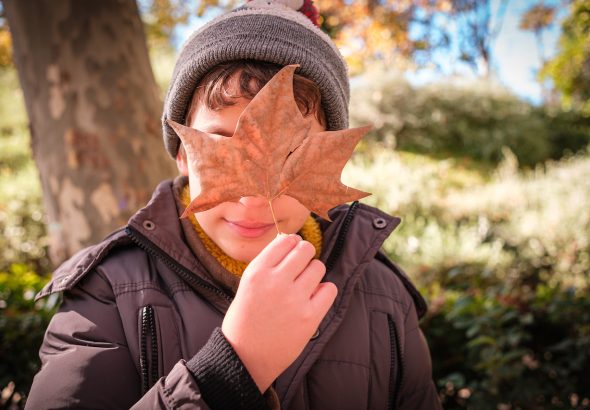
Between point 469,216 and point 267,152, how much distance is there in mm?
6189

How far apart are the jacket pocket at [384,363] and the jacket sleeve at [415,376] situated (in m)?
0.04

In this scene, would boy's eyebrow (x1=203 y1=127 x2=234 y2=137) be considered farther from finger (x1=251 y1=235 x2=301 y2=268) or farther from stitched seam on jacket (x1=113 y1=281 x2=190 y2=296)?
stitched seam on jacket (x1=113 y1=281 x2=190 y2=296)

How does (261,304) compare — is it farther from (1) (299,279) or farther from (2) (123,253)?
(2) (123,253)

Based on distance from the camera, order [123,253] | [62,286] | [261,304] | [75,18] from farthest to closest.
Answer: [75,18]
[123,253]
[62,286]
[261,304]

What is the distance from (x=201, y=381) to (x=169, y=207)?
645 mm

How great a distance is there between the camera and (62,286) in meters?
1.23

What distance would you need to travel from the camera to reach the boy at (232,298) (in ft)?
2.90

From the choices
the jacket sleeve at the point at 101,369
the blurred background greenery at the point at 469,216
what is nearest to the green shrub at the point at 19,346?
the blurred background greenery at the point at 469,216

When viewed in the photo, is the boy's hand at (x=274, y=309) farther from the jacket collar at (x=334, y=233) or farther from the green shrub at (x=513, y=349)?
the green shrub at (x=513, y=349)

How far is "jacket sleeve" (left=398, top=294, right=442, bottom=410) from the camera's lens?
144 cm

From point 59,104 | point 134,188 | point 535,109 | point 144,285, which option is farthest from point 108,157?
point 535,109

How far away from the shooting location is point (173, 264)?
1.29 meters

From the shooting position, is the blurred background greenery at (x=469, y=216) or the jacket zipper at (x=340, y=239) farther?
the blurred background greenery at (x=469, y=216)

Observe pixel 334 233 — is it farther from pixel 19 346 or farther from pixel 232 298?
pixel 19 346
